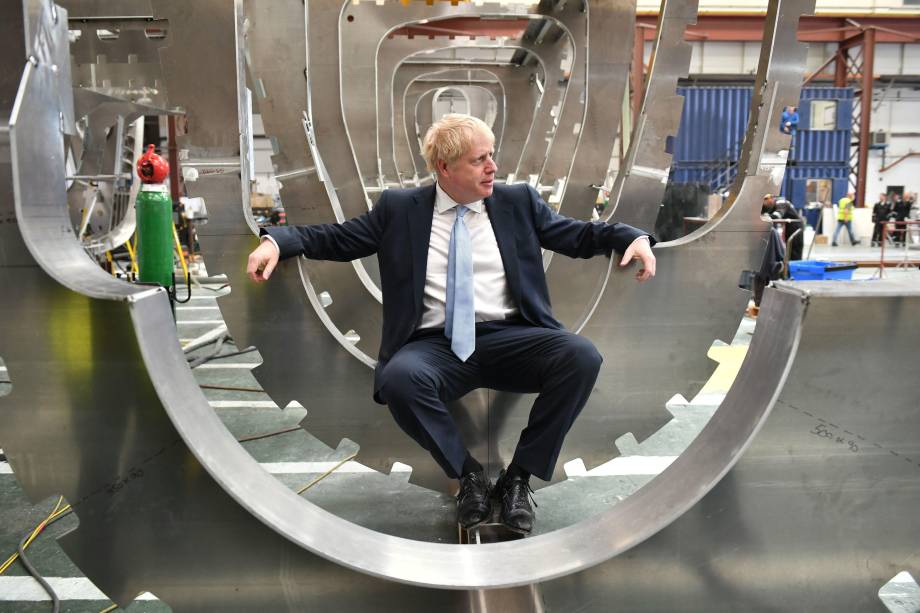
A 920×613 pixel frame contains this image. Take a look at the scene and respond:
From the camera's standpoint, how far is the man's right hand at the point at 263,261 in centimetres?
235

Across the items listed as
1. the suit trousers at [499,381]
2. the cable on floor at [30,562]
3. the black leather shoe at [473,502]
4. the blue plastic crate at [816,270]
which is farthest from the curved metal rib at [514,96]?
the black leather shoe at [473,502]

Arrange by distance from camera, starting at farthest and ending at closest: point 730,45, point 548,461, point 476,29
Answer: point 730,45 → point 476,29 → point 548,461

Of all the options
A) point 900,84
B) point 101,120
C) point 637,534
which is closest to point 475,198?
point 637,534

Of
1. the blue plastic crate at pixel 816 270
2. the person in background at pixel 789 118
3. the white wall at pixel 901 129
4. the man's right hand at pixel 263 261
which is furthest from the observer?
the white wall at pixel 901 129

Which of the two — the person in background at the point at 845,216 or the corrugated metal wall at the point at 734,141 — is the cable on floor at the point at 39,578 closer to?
the person in background at the point at 845,216

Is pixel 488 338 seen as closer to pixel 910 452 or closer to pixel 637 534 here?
pixel 637 534

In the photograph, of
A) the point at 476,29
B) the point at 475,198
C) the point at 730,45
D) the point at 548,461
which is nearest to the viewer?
the point at 548,461

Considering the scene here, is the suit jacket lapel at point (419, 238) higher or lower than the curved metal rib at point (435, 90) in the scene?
lower

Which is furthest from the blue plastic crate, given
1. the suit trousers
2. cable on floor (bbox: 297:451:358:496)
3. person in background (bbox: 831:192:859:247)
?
person in background (bbox: 831:192:859:247)

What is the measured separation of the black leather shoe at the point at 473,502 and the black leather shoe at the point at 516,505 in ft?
0.20

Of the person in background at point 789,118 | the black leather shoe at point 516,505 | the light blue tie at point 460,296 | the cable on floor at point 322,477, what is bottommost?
the cable on floor at point 322,477

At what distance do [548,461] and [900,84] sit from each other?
33.1 metres

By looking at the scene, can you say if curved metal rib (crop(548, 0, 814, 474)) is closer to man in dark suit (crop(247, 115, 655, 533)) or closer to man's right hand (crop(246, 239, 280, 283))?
man in dark suit (crop(247, 115, 655, 533))

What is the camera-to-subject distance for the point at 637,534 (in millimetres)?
1921
